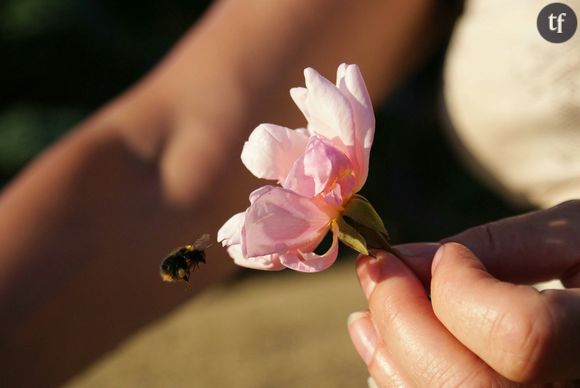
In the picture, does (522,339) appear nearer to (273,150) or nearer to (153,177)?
(273,150)

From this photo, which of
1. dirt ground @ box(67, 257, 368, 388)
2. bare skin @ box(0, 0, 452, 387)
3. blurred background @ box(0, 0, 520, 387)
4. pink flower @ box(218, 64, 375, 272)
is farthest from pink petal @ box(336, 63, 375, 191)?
blurred background @ box(0, 0, 520, 387)

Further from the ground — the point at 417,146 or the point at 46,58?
the point at 46,58

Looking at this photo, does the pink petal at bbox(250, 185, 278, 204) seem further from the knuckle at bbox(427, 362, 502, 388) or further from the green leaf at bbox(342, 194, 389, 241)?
the knuckle at bbox(427, 362, 502, 388)

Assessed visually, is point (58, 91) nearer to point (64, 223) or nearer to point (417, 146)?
point (417, 146)

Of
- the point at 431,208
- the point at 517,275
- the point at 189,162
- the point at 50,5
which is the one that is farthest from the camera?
the point at 431,208

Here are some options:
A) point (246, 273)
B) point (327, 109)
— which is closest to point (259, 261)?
point (327, 109)

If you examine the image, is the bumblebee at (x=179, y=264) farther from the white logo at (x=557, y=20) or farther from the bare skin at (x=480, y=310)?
the white logo at (x=557, y=20)

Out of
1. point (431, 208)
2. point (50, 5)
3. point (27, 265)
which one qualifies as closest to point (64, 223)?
point (27, 265)
